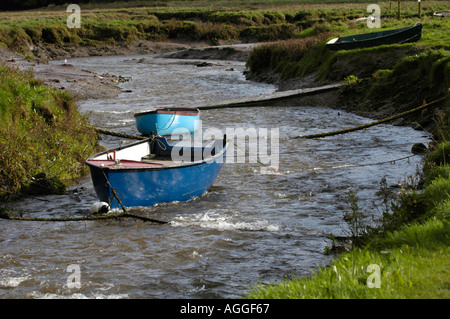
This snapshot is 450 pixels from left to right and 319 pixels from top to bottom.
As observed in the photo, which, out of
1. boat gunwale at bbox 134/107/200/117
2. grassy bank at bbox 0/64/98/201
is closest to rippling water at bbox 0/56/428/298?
grassy bank at bbox 0/64/98/201

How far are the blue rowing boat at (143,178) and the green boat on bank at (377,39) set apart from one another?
1406 centimetres

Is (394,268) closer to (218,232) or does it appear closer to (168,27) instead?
(218,232)

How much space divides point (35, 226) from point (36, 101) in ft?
16.4

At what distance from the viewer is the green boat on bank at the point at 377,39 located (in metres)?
24.5

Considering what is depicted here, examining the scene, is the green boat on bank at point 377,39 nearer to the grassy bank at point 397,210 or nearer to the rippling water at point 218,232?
the grassy bank at point 397,210

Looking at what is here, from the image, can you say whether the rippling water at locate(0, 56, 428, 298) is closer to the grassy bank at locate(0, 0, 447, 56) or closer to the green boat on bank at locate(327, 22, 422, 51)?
the green boat on bank at locate(327, 22, 422, 51)

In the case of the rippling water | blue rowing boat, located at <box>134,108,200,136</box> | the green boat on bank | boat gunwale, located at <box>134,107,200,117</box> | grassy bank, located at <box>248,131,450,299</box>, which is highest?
the green boat on bank

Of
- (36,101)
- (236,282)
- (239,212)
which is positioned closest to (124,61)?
A: (36,101)

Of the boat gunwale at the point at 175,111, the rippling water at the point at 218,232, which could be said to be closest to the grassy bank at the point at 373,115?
the rippling water at the point at 218,232

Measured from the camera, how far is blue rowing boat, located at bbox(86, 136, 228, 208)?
35.6 ft

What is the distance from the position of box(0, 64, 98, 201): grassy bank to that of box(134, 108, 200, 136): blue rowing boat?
3545 mm
